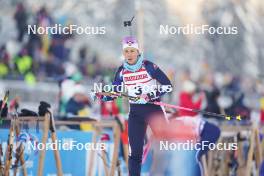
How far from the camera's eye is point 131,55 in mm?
7973

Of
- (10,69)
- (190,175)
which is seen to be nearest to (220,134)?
(190,175)

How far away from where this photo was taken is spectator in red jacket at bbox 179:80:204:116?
921 centimetres

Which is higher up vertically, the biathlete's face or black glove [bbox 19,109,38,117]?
the biathlete's face

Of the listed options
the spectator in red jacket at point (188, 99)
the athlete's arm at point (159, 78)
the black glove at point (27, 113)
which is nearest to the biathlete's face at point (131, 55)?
the athlete's arm at point (159, 78)

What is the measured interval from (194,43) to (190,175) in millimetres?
1602

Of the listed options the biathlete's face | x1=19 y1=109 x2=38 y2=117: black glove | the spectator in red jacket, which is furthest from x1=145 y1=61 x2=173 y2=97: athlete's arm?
x1=19 y1=109 x2=38 y2=117: black glove

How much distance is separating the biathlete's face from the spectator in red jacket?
1408mm

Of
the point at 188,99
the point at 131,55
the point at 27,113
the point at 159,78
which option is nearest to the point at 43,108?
the point at 27,113

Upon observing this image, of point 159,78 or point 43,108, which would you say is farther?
point 43,108

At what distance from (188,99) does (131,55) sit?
1.68m

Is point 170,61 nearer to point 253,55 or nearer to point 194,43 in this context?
point 194,43

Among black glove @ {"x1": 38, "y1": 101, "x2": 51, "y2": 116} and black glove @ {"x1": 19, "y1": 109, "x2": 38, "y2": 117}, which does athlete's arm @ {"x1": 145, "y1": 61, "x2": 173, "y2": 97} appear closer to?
black glove @ {"x1": 38, "y1": 101, "x2": 51, "y2": 116}

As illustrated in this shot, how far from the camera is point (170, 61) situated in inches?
363

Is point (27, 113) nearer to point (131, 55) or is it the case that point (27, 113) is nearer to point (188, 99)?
point (131, 55)
